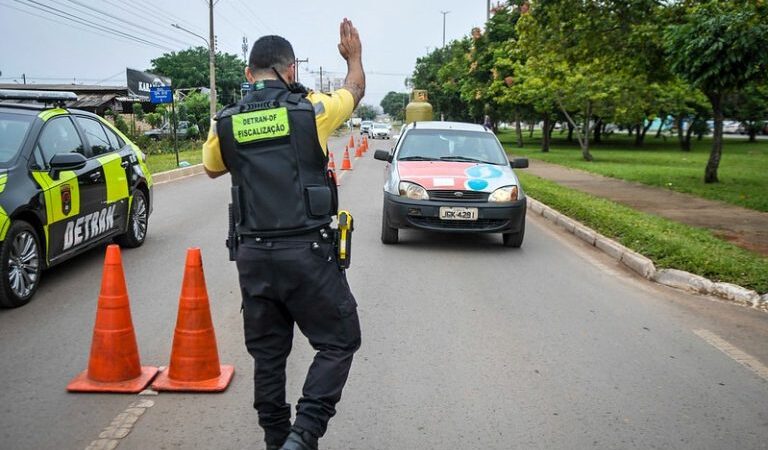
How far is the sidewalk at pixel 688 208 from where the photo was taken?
10227 millimetres

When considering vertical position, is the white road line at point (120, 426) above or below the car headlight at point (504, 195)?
below

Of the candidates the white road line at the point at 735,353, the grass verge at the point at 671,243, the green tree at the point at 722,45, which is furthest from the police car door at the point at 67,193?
the green tree at the point at 722,45

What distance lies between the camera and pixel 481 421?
3.93 m

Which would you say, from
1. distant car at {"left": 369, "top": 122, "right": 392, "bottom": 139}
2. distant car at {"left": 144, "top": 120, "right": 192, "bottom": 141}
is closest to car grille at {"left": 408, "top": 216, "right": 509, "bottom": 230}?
distant car at {"left": 144, "top": 120, "right": 192, "bottom": 141}

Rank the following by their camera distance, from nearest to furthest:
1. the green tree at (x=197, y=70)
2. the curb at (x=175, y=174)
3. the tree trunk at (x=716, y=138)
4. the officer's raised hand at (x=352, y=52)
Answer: the officer's raised hand at (x=352, y=52)
the tree trunk at (x=716, y=138)
the curb at (x=175, y=174)
the green tree at (x=197, y=70)

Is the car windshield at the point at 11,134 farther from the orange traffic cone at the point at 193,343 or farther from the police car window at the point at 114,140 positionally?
the orange traffic cone at the point at 193,343

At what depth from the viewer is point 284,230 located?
9.88 feet

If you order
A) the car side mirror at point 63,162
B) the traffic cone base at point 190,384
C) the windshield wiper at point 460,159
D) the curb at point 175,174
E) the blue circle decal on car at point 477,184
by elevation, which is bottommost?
the traffic cone base at point 190,384

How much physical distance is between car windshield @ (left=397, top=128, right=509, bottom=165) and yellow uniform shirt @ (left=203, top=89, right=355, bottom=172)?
6.88 metres

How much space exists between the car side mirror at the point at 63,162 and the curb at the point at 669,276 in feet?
19.9

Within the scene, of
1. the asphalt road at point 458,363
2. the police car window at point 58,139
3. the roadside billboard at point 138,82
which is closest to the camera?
the asphalt road at point 458,363

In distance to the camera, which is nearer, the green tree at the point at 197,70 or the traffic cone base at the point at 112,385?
the traffic cone base at the point at 112,385

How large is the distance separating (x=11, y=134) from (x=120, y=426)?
4070 millimetres

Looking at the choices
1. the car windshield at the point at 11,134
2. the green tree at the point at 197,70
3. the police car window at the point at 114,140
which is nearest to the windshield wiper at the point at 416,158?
the police car window at the point at 114,140
